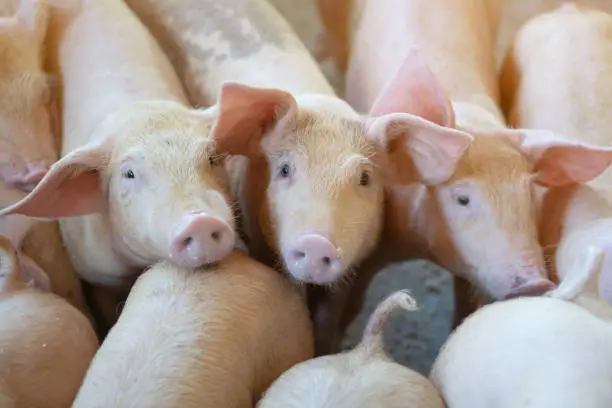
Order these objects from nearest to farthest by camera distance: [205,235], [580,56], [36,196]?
[205,235] < [36,196] < [580,56]

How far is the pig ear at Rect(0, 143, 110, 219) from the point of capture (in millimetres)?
1062

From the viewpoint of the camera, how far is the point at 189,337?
898 mm

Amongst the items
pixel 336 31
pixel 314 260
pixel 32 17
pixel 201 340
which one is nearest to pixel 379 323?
pixel 314 260

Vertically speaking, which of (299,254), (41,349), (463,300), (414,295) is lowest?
(414,295)

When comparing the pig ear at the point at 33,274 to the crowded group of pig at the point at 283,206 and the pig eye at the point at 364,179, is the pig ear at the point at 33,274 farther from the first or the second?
the pig eye at the point at 364,179

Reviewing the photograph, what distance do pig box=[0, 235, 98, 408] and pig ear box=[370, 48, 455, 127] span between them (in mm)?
524

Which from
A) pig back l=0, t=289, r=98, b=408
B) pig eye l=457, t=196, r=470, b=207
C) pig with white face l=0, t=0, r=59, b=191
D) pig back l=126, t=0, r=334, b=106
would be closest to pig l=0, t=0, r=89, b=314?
pig with white face l=0, t=0, r=59, b=191

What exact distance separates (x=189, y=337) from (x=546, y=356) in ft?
1.24

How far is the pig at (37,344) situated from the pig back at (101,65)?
0.27 metres

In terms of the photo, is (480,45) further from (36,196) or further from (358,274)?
(36,196)

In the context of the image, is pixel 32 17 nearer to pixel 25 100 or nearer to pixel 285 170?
pixel 25 100

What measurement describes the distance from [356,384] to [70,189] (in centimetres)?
50


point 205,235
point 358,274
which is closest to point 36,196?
point 205,235

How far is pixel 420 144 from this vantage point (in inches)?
43.9
